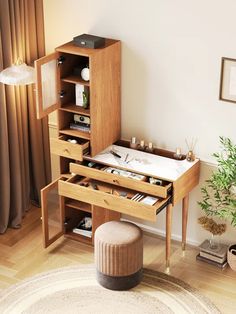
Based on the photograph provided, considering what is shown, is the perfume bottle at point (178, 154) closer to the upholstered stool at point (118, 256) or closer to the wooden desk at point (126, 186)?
the wooden desk at point (126, 186)

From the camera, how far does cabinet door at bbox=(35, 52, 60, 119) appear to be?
4350mm

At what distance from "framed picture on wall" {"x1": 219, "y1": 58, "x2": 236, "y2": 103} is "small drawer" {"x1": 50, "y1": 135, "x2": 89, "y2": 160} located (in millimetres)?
975

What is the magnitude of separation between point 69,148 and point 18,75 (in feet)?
1.96

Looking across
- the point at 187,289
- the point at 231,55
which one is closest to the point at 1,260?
the point at 187,289

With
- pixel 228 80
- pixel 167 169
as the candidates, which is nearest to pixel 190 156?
pixel 167 169

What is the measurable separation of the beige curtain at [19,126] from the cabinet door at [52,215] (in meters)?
0.17

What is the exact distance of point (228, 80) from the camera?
14.1 feet

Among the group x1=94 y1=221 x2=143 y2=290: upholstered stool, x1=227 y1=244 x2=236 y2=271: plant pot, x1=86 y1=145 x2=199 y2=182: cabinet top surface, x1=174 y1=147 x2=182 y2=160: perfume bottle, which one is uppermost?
x1=174 y1=147 x2=182 y2=160: perfume bottle

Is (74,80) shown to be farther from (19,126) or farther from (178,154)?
(178,154)

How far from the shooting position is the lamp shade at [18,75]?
14.9 ft

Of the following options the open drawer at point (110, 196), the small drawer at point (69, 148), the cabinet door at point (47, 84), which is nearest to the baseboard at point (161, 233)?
the open drawer at point (110, 196)

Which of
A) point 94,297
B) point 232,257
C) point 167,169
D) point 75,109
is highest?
point 75,109

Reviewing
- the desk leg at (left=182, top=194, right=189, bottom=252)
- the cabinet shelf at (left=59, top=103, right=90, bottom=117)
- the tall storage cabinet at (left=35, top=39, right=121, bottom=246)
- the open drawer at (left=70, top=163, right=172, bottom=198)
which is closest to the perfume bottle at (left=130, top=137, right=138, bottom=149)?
the tall storage cabinet at (left=35, top=39, right=121, bottom=246)

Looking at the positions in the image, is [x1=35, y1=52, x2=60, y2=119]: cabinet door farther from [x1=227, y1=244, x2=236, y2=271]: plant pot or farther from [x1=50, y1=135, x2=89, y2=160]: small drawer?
[x1=227, y1=244, x2=236, y2=271]: plant pot
